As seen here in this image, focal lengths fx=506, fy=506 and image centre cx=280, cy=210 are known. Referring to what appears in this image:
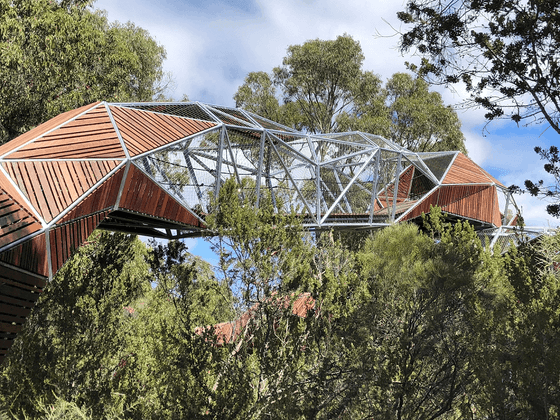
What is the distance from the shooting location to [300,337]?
9.95 meters

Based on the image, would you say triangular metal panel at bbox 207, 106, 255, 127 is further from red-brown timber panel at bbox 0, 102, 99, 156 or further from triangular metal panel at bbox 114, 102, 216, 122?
red-brown timber panel at bbox 0, 102, 99, 156

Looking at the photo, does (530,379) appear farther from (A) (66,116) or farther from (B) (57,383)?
(A) (66,116)

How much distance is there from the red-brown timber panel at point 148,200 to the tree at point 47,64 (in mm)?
7005

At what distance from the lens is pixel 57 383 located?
1160cm

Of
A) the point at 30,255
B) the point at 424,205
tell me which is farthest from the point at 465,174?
the point at 30,255

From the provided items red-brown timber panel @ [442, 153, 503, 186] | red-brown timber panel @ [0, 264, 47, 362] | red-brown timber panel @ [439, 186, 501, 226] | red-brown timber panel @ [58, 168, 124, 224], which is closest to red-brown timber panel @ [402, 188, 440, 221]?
red-brown timber panel @ [439, 186, 501, 226]

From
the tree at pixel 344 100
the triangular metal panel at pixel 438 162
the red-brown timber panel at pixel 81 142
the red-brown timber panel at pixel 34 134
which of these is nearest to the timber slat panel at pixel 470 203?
the triangular metal panel at pixel 438 162

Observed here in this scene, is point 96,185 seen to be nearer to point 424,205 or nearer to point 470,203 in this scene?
point 424,205

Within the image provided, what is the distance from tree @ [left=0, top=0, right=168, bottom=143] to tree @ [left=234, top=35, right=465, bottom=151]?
1473 centimetres

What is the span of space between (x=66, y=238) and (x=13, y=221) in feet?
4.03

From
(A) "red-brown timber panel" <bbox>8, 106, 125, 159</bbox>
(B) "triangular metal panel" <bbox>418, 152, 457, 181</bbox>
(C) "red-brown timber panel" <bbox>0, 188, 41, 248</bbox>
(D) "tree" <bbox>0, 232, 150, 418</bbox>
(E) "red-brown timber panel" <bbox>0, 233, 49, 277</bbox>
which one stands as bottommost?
(D) "tree" <bbox>0, 232, 150, 418</bbox>

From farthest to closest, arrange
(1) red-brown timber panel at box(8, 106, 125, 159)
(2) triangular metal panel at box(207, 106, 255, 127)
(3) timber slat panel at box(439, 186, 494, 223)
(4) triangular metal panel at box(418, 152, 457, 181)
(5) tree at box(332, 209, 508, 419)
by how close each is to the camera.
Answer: (4) triangular metal panel at box(418, 152, 457, 181)
(3) timber slat panel at box(439, 186, 494, 223)
(2) triangular metal panel at box(207, 106, 255, 127)
(1) red-brown timber panel at box(8, 106, 125, 159)
(5) tree at box(332, 209, 508, 419)

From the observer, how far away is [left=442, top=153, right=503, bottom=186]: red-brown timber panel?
73.1 ft

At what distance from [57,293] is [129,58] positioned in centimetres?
1060
